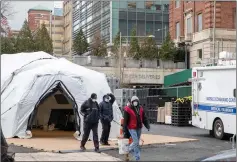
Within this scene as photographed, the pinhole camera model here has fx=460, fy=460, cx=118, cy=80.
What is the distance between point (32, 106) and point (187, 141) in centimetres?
627

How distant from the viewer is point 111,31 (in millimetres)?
65375

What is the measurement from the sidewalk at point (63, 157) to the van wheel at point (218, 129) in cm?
641

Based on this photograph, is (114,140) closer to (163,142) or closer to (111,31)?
(163,142)

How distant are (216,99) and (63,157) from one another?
7.89 meters

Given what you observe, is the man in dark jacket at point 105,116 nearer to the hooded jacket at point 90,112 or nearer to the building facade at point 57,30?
the hooded jacket at point 90,112

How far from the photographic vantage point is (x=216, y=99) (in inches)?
727

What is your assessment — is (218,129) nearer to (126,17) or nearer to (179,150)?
(179,150)

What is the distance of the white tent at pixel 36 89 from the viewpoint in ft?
59.7

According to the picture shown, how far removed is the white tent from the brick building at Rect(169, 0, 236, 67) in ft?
90.8

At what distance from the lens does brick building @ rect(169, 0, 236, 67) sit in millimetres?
49062

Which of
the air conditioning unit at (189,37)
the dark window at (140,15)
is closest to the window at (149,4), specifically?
the dark window at (140,15)

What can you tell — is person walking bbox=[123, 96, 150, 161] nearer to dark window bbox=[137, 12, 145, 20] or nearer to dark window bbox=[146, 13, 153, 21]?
dark window bbox=[137, 12, 145, 20]

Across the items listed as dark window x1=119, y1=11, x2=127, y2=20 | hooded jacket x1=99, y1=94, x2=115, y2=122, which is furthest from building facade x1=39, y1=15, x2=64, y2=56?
hooded jacket x1=99, y1=94, x2=115, y2=122

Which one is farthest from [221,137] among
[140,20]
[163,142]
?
[140,20]
